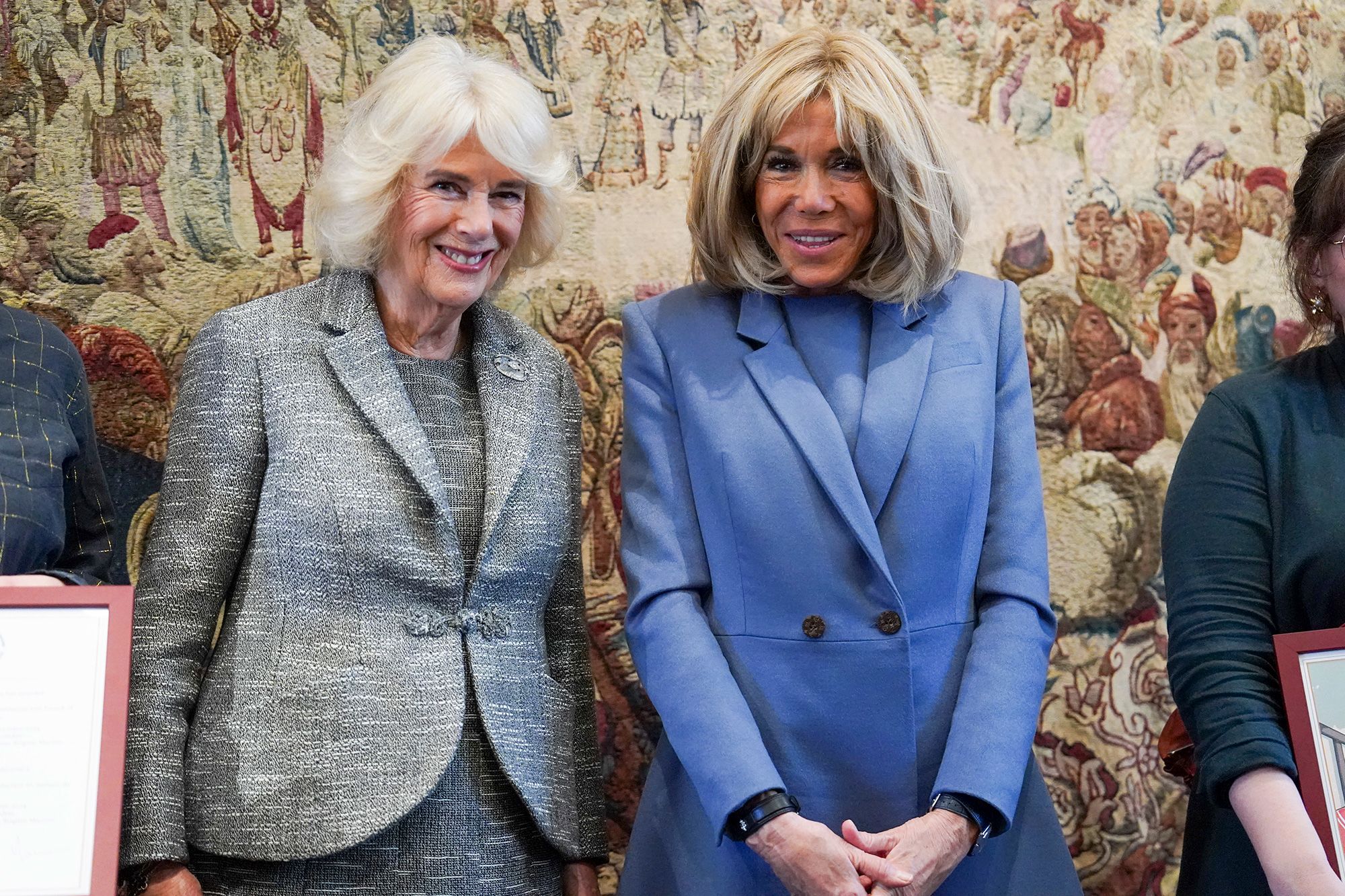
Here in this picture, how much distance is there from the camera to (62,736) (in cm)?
192

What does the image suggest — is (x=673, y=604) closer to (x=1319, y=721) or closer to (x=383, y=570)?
(x=383, y=570)

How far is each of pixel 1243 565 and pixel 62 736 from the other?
6.23 ft

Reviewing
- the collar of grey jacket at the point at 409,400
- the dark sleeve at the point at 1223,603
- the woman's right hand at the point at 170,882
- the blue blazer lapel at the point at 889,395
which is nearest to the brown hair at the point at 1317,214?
the dark sleeve at the point at 1223,603

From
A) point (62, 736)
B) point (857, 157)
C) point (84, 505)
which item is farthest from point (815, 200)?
point (62, 736)

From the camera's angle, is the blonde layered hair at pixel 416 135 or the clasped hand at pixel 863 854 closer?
the clasped hand at pixel 863 854

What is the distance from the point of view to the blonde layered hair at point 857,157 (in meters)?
2.64

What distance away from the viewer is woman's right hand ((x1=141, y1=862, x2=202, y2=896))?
2293mm

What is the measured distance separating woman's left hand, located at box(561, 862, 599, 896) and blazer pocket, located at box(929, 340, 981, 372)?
1.14 metres

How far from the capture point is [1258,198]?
12.4 feet

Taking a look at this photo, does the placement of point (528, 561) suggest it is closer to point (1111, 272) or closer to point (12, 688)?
point (12, 688)

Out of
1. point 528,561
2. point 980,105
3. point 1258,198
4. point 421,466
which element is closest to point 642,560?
point 528,561

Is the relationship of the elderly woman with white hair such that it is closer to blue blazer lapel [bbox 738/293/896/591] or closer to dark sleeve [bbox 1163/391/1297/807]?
blue blazer lapel [bbox 738/293/896/591]

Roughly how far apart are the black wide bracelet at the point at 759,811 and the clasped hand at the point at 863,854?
0.01m

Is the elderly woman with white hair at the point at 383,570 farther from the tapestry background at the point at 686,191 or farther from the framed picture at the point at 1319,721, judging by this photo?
the framed picture at the point at 1319,721
